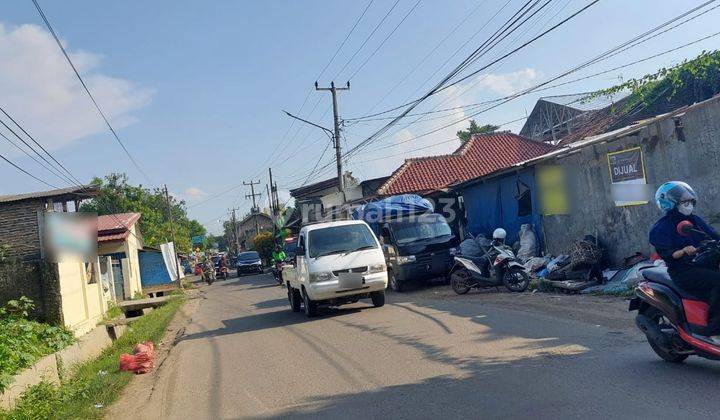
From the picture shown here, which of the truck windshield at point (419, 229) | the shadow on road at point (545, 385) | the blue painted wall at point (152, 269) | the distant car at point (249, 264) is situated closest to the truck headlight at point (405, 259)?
the truck windshield at point (419, 229)

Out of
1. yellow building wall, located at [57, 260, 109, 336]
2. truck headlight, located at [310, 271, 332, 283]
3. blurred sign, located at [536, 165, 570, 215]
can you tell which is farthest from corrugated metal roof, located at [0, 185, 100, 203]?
blurred sign, located at [536, 165, 570, 215]

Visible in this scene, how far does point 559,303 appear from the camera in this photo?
11.4 metres

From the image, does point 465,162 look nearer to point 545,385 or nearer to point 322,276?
point 322,276

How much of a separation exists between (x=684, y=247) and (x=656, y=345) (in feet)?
3.68

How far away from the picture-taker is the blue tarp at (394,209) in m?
19.5

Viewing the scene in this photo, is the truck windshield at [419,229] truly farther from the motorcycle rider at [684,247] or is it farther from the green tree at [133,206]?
the green tree at [133,206]

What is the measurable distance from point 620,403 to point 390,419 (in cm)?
188

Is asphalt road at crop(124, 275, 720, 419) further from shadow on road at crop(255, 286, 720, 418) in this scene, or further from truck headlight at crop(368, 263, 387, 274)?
truck headlight at crop(368, 263, 387, 274)

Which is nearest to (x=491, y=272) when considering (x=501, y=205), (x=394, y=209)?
(x=501, y=205)

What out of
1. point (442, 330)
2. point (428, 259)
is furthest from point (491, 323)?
point (428, 259)

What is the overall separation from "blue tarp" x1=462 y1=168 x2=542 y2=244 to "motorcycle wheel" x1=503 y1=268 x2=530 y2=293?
343 cm

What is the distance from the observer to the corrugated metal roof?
14.6 metres

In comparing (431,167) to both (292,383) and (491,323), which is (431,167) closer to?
(491,323)

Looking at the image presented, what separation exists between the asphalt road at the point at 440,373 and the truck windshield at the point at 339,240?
1.90 metres
